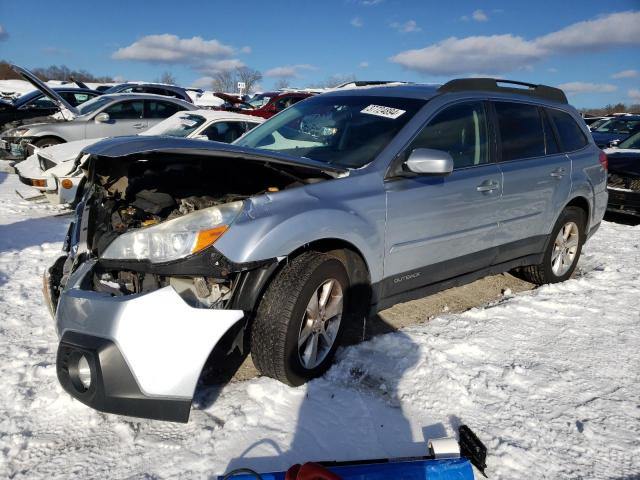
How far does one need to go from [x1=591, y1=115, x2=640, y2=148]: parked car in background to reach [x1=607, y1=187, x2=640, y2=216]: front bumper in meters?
6.02

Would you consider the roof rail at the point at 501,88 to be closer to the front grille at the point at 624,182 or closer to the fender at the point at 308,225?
the fender at the point at 308,225

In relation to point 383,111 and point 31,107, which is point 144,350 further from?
point 31,107

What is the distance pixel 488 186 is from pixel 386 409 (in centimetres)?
188

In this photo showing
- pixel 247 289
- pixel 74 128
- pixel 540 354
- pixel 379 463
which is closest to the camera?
pixel 379 463

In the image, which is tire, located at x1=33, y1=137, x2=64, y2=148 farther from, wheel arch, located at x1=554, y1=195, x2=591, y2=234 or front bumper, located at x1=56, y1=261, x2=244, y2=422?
wheel arch, located at x1=554, y1=195, x2=591, y2=234

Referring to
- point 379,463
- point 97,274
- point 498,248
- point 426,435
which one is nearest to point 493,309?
point 498,248

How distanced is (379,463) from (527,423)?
1.01 metres

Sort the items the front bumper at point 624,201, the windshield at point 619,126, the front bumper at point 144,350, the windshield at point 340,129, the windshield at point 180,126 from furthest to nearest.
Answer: the windshield at point 619,126
the front bumper at point 624,201
the windshield at point 180,126
the windshield at point 340,129
the front bumper at point 144,350

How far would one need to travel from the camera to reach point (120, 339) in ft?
7.14

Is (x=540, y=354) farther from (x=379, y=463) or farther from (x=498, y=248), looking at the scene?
(x=379, y=463)

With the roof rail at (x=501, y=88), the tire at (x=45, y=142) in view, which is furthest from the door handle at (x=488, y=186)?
the tire at (x=45, y=142)

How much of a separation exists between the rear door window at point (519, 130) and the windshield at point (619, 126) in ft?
38.9

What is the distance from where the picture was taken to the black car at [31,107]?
11.3 meters

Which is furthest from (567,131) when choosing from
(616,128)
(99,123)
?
(616,128)
